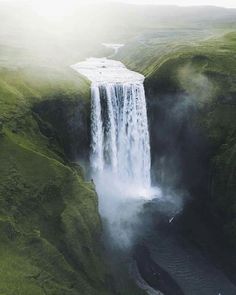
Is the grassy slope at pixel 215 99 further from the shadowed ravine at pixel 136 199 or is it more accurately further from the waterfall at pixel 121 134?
the shadowed ravine at pixel 136 199

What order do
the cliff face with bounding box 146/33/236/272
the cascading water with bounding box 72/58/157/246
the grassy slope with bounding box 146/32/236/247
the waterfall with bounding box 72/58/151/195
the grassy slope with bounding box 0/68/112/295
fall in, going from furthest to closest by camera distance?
1. the waterfall with bounding box 72/58/151/195
2. the cascading water with bounding box 72/58/157/246
3. the cliff face with bounding box 146/33/236/272
4. the grassy slope with bounding box 146/32/236/247
5. the grassy slope with bounding box 0/68/112/295

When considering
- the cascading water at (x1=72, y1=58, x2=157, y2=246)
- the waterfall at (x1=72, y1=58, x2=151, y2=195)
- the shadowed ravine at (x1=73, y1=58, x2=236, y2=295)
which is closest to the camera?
the shadowed ravine at (x1=73, y1=58, x2=236, y2=295)

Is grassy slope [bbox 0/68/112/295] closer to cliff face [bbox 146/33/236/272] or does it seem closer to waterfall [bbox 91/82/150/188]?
waterfall [bbox 91/82/150/188]

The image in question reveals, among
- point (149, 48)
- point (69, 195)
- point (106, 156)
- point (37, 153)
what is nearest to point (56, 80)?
point (106, 156)

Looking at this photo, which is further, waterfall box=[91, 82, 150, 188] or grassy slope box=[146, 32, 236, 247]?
waterfall box=[91, 82, 150, 188]

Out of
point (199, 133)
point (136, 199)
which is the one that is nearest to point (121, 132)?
point (136, 199)

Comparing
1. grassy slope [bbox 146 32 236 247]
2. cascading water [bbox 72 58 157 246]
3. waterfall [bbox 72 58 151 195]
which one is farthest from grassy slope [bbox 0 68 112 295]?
grassy slope [bbox 146 32 236 247]

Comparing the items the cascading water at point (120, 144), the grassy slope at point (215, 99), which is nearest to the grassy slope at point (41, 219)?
the cascading water at point (120, 144)

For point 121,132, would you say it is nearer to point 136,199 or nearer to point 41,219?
point 136,199
